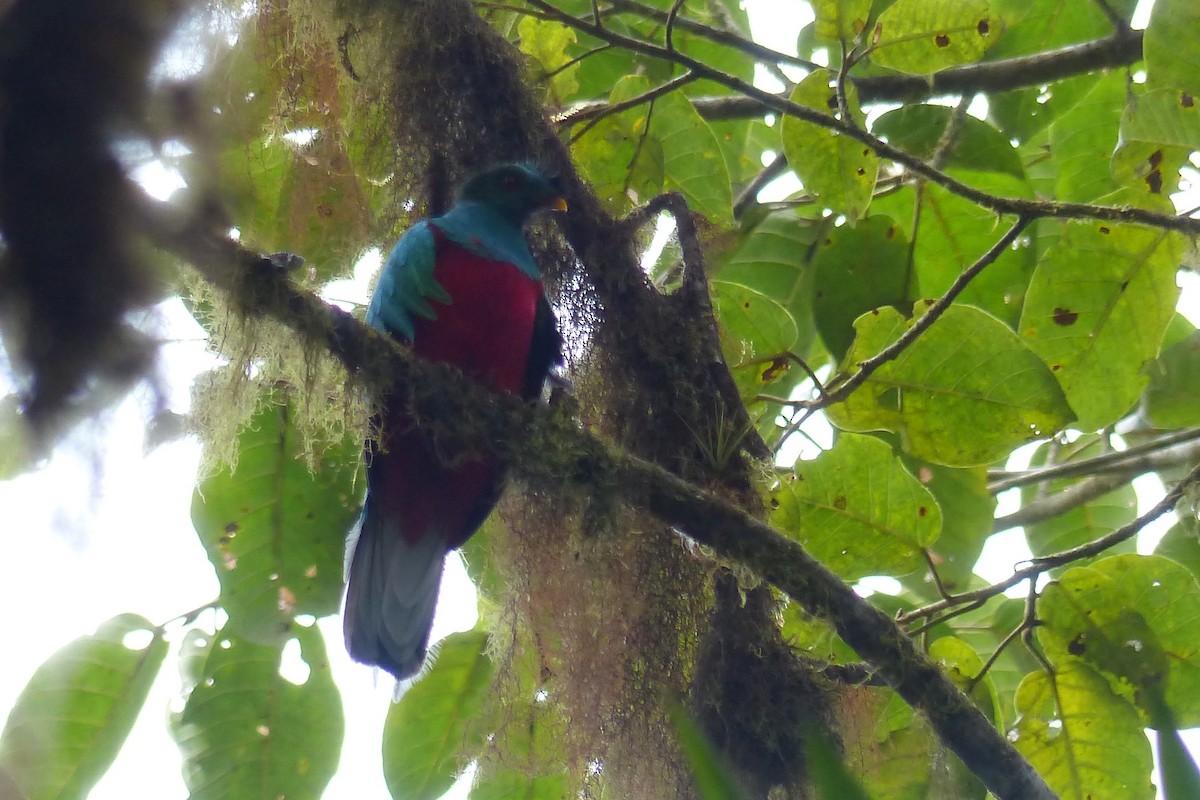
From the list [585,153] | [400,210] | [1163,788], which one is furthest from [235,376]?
[1163,788]

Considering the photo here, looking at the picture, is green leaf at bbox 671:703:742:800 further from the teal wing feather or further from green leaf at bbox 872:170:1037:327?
green leaf at bbox 872:170:1037:327

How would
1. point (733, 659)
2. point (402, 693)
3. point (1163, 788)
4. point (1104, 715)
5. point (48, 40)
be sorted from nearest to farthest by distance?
point (1163, 788)
point (48, 40)
point (733, 659)
point (1104, 715)
point (402, 693)

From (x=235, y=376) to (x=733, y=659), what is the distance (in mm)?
1354

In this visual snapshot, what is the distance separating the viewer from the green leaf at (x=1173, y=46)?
9.57 feet

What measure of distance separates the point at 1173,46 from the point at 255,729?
3.18 metres

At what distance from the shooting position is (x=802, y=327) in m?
4.14

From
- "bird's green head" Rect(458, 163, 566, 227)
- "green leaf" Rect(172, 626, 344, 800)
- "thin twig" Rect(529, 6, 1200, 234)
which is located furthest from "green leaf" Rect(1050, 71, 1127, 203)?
"green leaf" Rect(172, 626, 344, 800)

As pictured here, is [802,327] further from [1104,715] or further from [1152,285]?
[1104,715]

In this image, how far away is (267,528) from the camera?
297 centimetres

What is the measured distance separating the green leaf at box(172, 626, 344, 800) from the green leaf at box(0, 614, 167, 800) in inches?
6.9

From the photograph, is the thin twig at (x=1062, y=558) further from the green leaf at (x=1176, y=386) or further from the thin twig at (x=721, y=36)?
the thin twig at (x=721, y=36)

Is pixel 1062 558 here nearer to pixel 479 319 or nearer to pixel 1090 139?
pixel 479 319

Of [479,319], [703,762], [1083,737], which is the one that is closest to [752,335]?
[479,319]

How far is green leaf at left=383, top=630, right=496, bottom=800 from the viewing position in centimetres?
317
